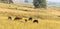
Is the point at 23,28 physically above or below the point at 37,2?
above

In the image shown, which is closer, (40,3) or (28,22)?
(28,22)

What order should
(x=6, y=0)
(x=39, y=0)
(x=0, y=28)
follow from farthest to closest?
(x=6, y=0)
(x=39, y=0)
(x=0, y=28)

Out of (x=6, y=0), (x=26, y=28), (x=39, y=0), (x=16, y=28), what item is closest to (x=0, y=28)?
(x=16, y=28)

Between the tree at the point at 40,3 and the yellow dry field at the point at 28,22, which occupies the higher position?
the yellow dry field at the point at 28,22

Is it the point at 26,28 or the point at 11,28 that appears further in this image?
the point at 26,28

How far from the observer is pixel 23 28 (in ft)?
74.9

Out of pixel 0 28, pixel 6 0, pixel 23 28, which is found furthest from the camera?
pixel 6 0

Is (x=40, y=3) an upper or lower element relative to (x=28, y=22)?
lower

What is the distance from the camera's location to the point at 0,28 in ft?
69.2

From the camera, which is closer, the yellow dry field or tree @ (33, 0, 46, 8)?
the yellow dry field

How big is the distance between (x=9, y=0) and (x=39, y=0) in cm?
3218

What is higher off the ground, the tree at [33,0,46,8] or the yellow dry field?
the yellow dry field

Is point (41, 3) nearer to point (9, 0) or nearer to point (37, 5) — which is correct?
point (37, 5)

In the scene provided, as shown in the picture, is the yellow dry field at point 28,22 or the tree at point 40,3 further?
the tree at point 40,3
